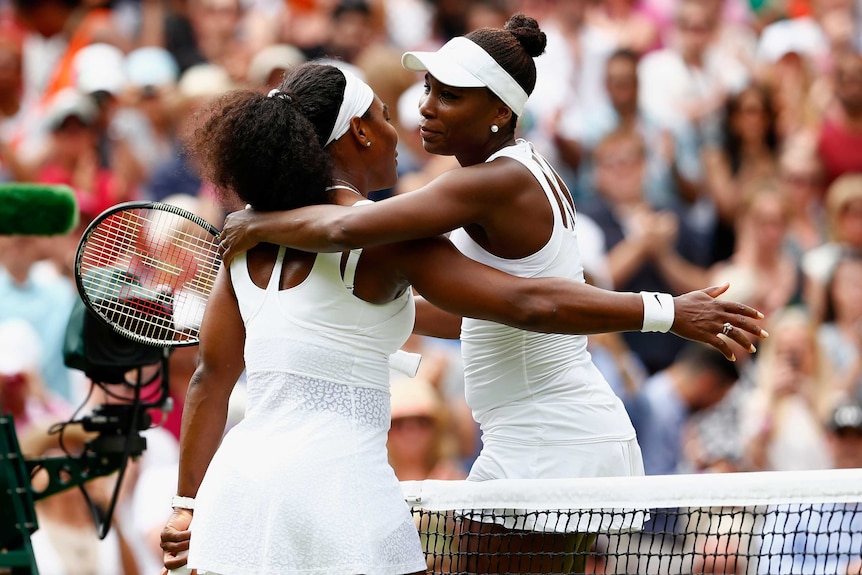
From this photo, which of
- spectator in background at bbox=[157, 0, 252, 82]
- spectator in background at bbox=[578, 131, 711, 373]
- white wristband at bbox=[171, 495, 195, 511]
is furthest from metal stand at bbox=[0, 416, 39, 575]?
spectator in background at bbox=[157, 0, 252, 82]

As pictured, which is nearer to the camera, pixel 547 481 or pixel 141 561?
pixel 547 481

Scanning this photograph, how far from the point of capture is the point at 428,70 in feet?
11.9

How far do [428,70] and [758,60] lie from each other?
612 centimetres

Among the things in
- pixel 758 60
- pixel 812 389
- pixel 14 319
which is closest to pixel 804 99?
pixel 758 60

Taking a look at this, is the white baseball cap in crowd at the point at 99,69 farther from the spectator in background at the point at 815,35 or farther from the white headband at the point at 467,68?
the white headband at the point at 467,68

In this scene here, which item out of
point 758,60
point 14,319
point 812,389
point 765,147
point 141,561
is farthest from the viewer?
point 758,60

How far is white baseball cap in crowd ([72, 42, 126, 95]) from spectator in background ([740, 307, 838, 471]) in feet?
14.1

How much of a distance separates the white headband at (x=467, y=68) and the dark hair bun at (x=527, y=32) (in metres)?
0.14

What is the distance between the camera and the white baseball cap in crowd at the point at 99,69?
27.3ft

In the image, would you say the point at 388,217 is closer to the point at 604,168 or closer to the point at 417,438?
the point at 417,438

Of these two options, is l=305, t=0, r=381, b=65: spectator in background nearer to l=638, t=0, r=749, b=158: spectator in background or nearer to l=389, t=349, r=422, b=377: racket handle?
l=638, t=0, r=749, b=158: spectator in background

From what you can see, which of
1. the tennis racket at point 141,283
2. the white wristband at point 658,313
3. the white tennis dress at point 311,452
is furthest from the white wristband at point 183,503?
the white wristband at point 658,313

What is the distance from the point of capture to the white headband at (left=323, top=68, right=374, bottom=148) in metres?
3.51

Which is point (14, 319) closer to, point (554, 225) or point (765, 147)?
point (554, 225)
